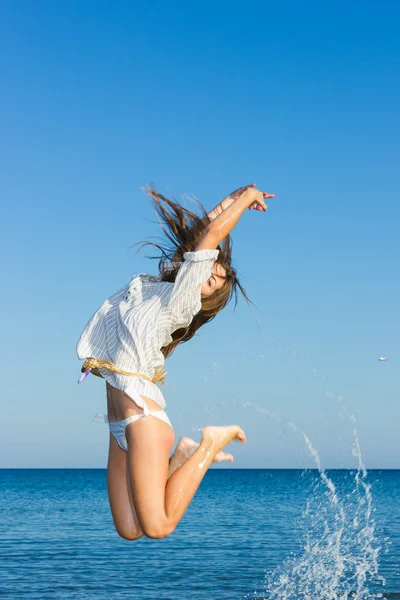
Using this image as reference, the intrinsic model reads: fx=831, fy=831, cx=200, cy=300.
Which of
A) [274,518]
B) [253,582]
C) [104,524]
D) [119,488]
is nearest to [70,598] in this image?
[253,582]

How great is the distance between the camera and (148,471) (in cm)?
491

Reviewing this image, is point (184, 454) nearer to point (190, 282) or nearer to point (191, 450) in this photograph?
point (191, 450)

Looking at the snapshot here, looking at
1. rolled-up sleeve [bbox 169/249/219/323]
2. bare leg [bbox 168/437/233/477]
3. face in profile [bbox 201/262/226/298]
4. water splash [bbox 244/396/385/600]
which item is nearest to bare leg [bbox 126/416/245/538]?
bare leg [bbox 168/437/233/477]

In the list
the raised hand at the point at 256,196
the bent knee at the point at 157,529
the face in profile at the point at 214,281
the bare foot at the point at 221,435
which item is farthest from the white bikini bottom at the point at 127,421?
the raised hand at the point at 256,196

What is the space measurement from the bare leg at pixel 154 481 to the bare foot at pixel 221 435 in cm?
33

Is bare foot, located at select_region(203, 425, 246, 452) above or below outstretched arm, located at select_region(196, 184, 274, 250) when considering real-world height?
below

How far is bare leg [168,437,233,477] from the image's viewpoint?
5398mm

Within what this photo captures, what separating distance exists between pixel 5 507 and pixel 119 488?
46.2 meters


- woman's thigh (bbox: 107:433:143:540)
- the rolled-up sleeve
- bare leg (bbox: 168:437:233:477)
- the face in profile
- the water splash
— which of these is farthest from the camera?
the water splash

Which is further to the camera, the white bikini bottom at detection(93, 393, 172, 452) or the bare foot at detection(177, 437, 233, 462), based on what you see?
the bare foot at detection(177, 437, 233, 462)

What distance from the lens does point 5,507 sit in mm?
48812

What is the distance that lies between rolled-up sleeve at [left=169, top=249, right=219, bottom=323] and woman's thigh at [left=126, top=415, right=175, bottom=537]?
28.2 inches

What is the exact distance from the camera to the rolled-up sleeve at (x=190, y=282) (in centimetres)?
514

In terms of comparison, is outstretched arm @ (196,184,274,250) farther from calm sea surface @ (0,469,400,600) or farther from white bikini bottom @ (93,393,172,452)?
calm sea surface @ (0,469,400,600)
